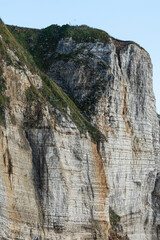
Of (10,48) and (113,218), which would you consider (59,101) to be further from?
(113,218)

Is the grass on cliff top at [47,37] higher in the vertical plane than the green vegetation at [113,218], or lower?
higher

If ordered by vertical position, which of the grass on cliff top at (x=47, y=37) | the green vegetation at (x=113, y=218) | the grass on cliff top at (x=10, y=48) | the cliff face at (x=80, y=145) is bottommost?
the green vegetation at (x=113, y=218)

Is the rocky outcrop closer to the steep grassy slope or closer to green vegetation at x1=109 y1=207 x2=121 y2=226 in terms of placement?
green vegetation at x1=109 y1=207 x2=121 y2=226

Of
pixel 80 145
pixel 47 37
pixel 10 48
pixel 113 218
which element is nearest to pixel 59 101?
pixel 80 145

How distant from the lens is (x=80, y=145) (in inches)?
→ 1582

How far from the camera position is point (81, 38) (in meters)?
48.9

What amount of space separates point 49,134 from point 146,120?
15.1m

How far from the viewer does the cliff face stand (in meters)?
36.1

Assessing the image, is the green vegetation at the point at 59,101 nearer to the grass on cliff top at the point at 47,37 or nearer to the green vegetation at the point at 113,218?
the green vegetation at the point at 113,218

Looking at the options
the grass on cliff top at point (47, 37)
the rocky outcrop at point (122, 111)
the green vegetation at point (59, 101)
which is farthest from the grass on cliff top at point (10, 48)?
the grass on cliff top at point (47, 37)

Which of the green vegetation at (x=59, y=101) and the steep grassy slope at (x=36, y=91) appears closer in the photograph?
the steep grassy slope at (x=36, y=91)

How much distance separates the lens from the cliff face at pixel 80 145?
36062mm

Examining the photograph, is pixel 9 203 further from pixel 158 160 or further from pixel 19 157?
pixel 158 160

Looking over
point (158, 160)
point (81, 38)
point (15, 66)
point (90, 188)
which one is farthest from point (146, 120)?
point (15, 66)
